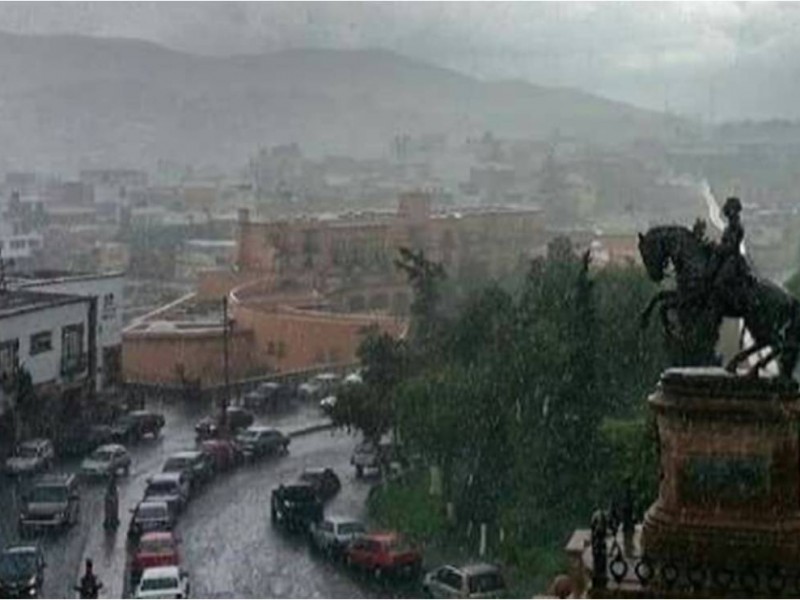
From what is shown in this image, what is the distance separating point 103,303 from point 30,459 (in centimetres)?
173

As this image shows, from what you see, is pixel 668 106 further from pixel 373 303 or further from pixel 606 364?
pixel 606 364

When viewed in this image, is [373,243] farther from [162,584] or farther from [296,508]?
[162,584]

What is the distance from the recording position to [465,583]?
4465mm

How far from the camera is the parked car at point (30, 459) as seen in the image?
6570 mm

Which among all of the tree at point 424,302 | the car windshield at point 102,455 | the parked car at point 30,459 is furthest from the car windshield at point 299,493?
the tree at point 424,302

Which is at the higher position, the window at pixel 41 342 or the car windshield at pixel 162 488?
the window at pixel 41 342

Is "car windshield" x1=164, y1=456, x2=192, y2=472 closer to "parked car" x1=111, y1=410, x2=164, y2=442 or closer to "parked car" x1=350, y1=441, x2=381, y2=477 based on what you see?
"parked car" x1=350, y1=441, x2=381, y2=477

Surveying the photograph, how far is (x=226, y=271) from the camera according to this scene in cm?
1316

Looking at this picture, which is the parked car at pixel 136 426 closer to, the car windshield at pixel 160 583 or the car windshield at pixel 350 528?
the car windshield at pixel 350 528

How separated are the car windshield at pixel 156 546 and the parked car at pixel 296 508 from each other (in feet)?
2.59

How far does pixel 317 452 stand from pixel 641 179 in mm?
15183

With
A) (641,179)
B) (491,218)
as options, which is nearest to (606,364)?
(491,218)

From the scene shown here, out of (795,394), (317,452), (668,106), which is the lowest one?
(317,452)

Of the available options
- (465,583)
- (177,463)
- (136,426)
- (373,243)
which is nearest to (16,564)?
(465,583)
